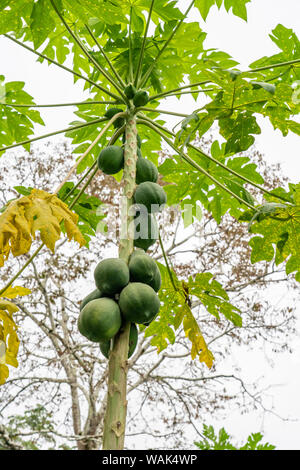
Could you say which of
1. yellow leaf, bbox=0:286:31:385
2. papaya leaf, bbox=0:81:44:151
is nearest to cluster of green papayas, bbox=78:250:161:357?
yellow leaf, bbox=0:286:31:385

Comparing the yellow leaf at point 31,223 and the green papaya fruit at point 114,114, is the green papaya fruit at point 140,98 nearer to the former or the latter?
the green papaya fruit at point 114,114

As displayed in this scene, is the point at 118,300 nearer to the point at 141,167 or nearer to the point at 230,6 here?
the point at 141,167

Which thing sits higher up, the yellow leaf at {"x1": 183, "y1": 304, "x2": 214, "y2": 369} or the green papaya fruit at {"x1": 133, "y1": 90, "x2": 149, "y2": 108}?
the green papaya fruit at {"x1": 133, "y1": 90, "x2": 149, "y2": 108}

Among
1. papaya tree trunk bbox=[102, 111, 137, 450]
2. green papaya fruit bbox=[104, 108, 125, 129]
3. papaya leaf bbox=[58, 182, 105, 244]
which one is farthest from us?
papaya leaf bbox=[58, 182, 105, 244]

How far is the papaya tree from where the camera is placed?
139cm

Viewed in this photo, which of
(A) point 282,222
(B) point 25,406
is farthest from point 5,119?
(B) point 25,406

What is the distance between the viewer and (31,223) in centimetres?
139

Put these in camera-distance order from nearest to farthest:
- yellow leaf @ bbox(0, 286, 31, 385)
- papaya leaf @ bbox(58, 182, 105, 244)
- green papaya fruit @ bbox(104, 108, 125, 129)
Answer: yellow leaf @ bbox(0, 286, 31, 385) → green papaya fruit @ bbox(104, 108, 125, 129) → papaya leaf @ bbox(58, 182, 105, 244)

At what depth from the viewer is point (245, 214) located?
1998 mm

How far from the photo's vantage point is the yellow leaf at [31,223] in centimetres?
132

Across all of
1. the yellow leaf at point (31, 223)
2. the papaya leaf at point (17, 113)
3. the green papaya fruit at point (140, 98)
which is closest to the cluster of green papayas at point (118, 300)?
the yellow leaf at point (31, 223)

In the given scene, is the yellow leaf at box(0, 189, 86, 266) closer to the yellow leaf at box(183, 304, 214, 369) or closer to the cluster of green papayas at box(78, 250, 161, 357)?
the cluster of green papayas at box(78, 250, 161, 357)

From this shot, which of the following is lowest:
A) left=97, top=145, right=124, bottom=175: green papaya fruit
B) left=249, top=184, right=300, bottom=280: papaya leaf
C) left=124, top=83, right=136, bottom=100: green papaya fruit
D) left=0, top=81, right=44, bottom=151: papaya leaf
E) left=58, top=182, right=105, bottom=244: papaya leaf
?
left=249, top=184, right=300, bottom=280: papaya leaf

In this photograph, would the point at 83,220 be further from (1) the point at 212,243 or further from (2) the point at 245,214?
(1) the point at 212,243
